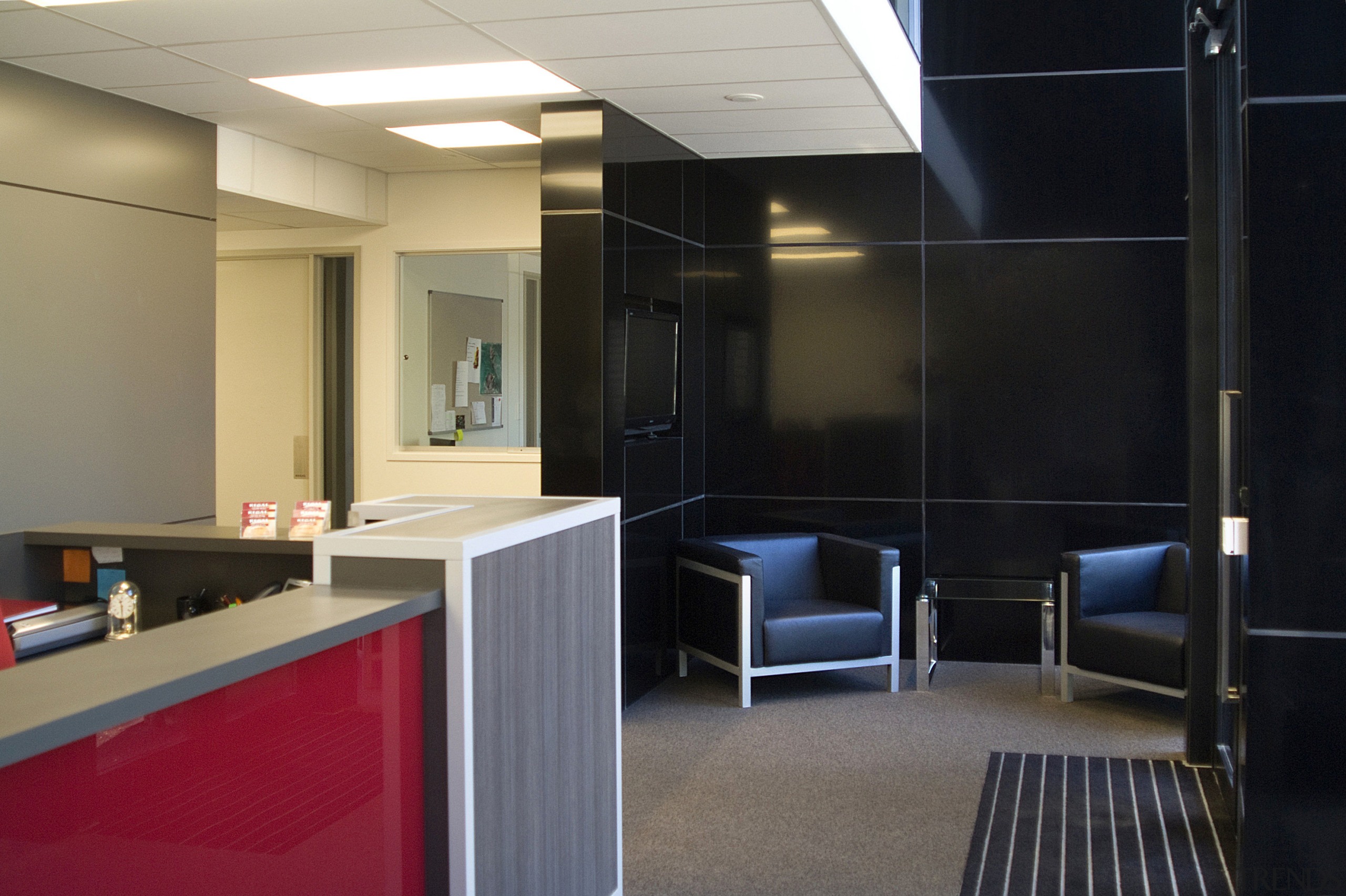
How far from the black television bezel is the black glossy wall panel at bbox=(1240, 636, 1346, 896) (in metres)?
3.28

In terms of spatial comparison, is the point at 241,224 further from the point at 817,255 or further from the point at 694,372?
the point at 817,255

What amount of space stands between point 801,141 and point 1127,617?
301 centimetres

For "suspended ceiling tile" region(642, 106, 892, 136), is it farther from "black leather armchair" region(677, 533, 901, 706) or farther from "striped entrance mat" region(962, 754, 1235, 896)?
"striped entrance mat" region(962, 754, 1235, 896)

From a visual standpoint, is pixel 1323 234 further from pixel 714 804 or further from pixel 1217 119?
pixel 714 804

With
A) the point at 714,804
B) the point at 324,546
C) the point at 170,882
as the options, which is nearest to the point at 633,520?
the point at 714,804

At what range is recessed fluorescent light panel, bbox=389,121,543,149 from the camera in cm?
616

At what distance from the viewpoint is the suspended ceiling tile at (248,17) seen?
3.93 m

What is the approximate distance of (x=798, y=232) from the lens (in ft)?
23.5

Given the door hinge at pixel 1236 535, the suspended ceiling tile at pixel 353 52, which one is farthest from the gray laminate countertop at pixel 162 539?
the door hinge at pixel 1236 535

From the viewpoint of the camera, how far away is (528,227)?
7641 millimetres

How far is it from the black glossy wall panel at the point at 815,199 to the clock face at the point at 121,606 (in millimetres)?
4473

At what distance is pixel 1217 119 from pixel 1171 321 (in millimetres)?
2296

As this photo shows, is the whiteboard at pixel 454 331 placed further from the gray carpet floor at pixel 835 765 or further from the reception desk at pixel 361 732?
the reception desk at pixel 361 732

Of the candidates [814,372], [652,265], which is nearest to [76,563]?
[652,265]
